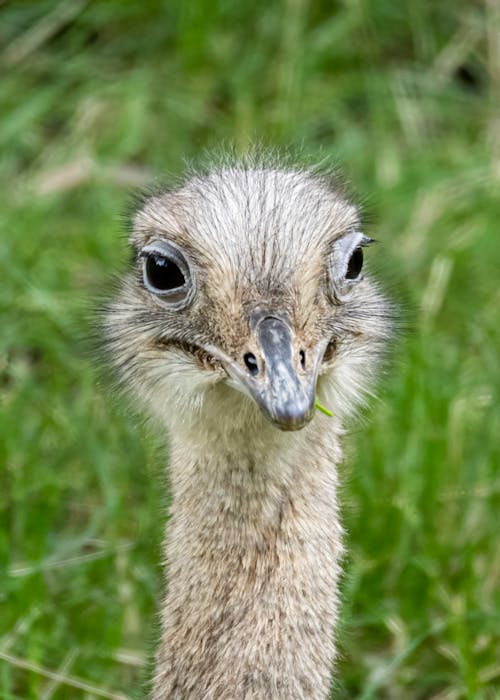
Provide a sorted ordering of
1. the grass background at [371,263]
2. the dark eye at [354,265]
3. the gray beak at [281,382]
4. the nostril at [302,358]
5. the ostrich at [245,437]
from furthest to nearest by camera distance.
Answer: the grass background at [371,263] → the dark eye at [354,265] → the ostrich at [245,437] → the nostril at [302,358] → the gray beak at [281,382]

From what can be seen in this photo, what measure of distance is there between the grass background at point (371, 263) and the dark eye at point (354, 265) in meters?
0.30

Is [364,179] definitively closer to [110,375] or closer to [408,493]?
[408,493]

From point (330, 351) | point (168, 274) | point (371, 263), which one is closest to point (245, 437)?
point (330, 351)

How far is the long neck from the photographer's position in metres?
2.25

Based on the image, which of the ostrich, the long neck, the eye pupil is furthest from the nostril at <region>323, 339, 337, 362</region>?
the eye pupil

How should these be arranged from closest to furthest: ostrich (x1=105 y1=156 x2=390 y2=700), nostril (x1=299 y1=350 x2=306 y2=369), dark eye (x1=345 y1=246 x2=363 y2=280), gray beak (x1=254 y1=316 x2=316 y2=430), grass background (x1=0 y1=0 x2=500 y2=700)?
gray beak (x1=254 y1=316 x2=316 y2=430), nostril (x1=299 y1=350 x2=306 y2=369), ostrich (x1=105 y1=156 x2=390 y2=700), dark eye (x1=345 y1=246 x2=363 y2=280), grass background (x1=0 y1=0 x2=500 y2=700)

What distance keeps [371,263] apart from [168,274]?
73cm

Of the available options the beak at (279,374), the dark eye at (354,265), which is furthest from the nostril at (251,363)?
the dark eye at (354,265)

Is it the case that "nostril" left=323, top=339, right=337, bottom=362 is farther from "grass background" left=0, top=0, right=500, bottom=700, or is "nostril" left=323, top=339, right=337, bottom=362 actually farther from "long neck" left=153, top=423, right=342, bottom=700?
"grass background" left=0, top=0, right=500, bottom=700

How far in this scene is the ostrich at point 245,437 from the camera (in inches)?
86.3

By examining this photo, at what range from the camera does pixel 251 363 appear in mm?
2082

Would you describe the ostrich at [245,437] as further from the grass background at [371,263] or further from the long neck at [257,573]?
the grass background at [371,263]

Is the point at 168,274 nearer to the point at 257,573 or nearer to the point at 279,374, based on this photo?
the point at 279,374

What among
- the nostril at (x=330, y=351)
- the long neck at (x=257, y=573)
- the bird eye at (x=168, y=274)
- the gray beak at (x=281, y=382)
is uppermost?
the bird eye at (x=168, y=274)
